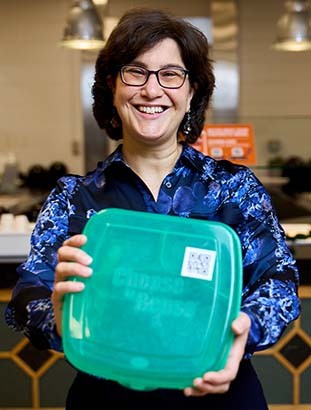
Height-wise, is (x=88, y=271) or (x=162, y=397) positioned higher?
(x=88, y=271)

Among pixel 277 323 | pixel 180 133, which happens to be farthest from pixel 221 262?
pixel 180 133

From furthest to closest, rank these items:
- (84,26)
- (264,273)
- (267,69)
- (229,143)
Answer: (267,69) < (84,26) < (229,143) < (264,273)

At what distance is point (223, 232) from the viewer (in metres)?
0.91

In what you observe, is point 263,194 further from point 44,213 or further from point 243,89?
point 243,89

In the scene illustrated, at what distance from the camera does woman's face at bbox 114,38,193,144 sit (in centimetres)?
112

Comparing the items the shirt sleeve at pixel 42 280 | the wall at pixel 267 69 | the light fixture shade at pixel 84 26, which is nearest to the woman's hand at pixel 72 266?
the shirt sleeve at pixel 42 280

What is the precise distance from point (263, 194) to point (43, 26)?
5.36 metres

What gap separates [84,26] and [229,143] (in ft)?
4.62

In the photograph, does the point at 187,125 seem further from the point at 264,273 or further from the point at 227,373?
the point at 227,373

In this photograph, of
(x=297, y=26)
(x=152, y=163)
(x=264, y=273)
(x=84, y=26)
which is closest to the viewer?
(x=264, y=273)

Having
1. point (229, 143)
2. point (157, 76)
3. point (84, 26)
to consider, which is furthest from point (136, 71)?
point (84, 26)

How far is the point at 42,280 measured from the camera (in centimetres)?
110

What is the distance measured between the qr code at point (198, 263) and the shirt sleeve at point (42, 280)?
0.77ft

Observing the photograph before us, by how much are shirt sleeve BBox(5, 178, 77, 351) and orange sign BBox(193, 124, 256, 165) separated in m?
1.61
